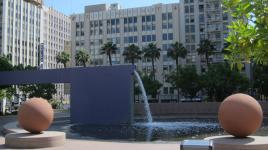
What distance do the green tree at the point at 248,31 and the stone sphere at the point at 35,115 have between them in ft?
33.4

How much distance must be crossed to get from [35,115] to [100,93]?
1652cm

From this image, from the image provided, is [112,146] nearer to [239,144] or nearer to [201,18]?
[239,144]

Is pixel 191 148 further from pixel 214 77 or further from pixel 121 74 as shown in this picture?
pixel 214 77

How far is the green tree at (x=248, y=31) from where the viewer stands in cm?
617

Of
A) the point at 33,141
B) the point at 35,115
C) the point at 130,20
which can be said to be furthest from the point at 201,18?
the point at 33,141

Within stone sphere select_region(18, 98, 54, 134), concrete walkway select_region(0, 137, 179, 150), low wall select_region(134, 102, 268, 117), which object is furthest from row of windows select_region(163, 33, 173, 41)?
stone sphere select_region(18, 98, 54, 134)

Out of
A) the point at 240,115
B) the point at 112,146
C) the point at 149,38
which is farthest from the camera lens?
the point at 149,38

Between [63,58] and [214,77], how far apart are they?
52.8 metres

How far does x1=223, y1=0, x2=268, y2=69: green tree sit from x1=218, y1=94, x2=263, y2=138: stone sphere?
17.2ft

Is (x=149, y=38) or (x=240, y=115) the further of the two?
(x=149, y=38)

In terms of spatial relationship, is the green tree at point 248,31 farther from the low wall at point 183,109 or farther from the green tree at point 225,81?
the green tree at point 225,81

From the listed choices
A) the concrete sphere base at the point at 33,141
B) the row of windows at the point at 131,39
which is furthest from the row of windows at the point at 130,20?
the concrete sphere base at the point at 33,141

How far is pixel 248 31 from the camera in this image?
20.9ft

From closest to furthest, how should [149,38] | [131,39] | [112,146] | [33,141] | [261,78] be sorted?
Result: [33,141] < [112,146] < [261,78] < [149,38] < [131,39]
